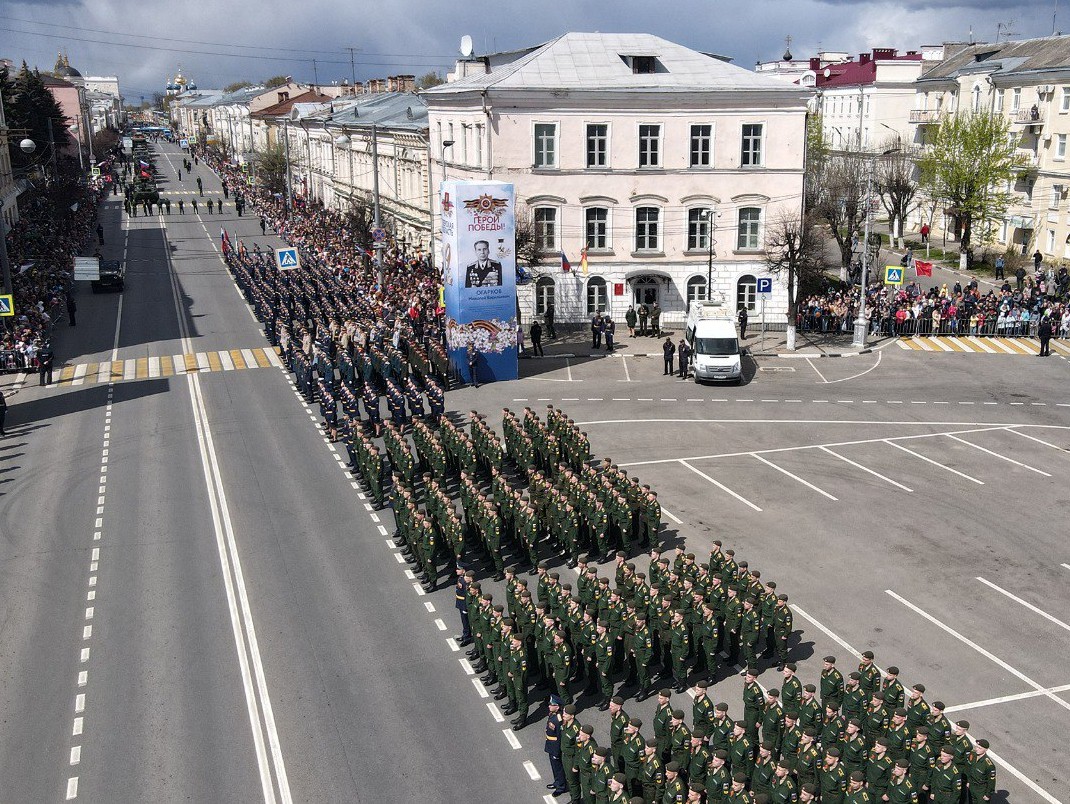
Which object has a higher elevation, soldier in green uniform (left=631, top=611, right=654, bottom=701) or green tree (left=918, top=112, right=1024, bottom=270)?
green tree (left=918, top=112, right=1024, bottom=270)

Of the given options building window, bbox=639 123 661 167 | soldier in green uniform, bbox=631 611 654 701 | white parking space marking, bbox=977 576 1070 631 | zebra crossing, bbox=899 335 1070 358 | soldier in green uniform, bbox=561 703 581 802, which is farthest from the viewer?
building window, bbox=639 123 661 167

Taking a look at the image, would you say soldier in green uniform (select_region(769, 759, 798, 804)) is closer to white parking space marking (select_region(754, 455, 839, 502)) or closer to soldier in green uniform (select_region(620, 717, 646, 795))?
soldier in green uniform (select_region(620, 717, 646, 795))

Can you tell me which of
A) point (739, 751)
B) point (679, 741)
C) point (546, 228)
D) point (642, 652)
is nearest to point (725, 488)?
point (642, 652)

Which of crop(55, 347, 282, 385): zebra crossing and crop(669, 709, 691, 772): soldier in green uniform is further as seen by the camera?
crop(55, 347, 282, 385): zebra crossing

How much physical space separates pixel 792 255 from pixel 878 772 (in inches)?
1141

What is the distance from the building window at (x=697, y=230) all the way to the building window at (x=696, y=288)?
4.08ft

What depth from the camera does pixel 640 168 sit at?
42.5 meters

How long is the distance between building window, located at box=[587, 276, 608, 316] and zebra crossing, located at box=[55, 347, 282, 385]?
1345cm

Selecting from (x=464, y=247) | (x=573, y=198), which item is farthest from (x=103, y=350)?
(x=573, y=198)

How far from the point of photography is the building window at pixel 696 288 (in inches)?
1716

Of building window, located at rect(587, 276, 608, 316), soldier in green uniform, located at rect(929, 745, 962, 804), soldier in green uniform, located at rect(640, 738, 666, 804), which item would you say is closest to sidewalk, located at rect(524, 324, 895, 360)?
building window, located at rect(587, 276, 608, 316)

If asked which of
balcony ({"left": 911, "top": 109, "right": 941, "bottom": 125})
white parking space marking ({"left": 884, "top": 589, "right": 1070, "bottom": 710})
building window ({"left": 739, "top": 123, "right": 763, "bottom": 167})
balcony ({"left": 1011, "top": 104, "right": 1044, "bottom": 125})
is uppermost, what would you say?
balcony ({"left": 911, "top": 109, "right": 941, "bottom": 125})

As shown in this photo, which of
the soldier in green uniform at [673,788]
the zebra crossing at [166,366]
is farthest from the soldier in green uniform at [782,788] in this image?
the zebra crossing at [166,366]

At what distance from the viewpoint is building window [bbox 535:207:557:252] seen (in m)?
42.7
